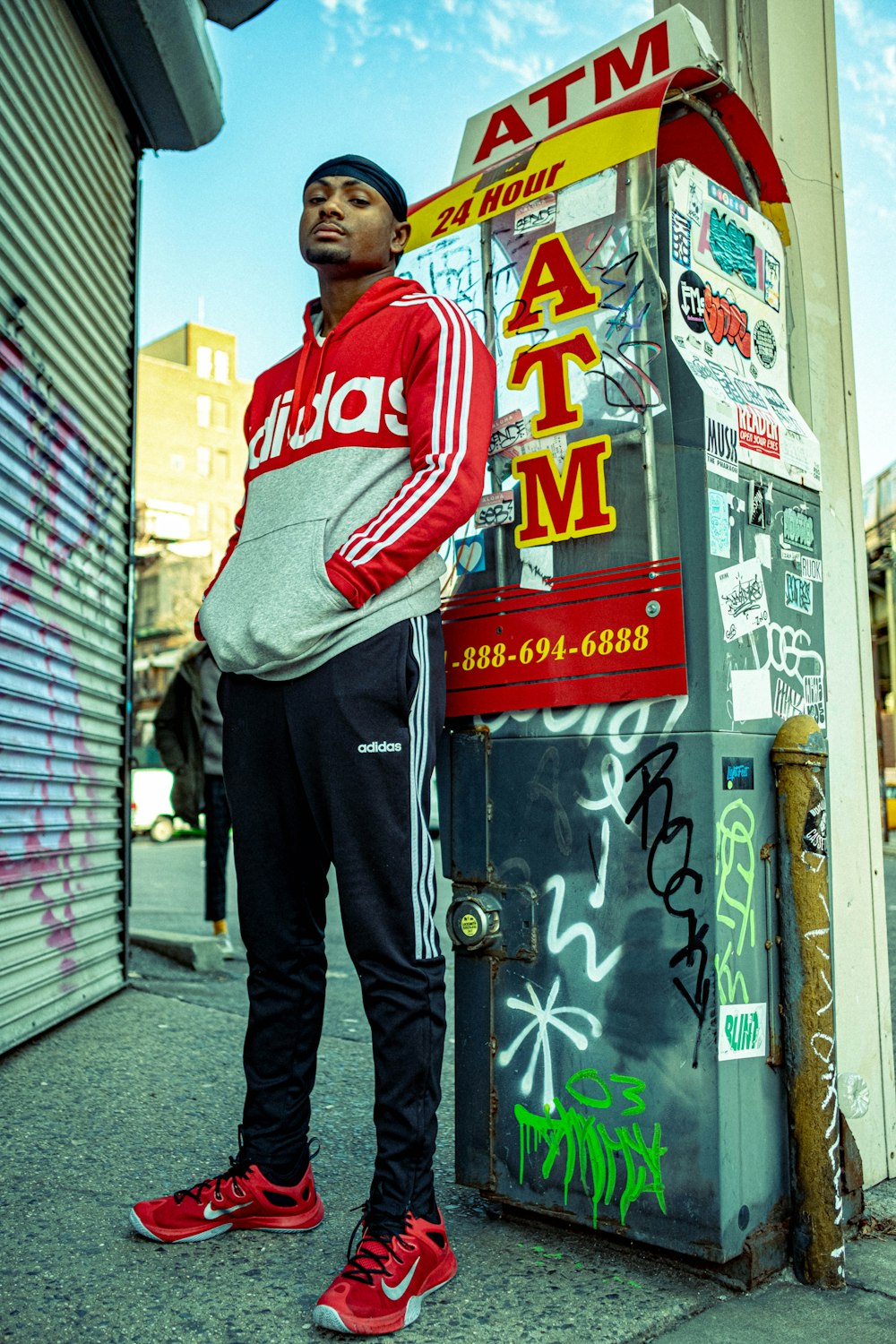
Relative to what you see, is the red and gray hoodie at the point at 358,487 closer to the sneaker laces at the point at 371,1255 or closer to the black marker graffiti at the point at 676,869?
the black marker graffiti at the point at 676,869

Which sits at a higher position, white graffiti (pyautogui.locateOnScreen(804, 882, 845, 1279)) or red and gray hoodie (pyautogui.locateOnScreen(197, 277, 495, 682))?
red and gray hoodie (pyautogui.locateOnScreen(197, 277, 495, 682))

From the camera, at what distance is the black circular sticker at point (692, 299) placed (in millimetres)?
2207

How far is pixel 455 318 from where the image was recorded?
7.28 ft

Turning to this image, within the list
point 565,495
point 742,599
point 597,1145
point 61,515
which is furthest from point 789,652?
point 61,515

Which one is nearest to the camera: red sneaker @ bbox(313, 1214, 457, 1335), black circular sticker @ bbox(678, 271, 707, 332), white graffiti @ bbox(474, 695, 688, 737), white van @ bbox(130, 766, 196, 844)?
red sneaker @ bbox(313, 1214, 457, 1335)

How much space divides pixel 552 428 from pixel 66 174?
3070 mm

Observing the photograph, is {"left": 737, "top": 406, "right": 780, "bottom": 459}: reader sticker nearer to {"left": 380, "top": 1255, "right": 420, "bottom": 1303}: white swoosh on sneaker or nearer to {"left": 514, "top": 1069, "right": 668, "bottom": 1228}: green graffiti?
{"left": 514, "top": 1069, "right": 668, "bottom": 1228}: green graffiti

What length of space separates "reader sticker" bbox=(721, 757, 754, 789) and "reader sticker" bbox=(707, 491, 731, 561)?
379 millimetres

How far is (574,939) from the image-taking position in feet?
7.22

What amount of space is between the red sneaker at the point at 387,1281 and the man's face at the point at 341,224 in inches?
72.5

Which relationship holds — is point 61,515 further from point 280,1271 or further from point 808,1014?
point 808,1014

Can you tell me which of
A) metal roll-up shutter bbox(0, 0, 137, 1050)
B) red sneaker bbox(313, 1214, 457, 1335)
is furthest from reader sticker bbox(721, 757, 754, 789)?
metal roll-up shutter bbox(0, 0, 137, 1050)

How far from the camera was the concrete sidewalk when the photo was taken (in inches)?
72.4

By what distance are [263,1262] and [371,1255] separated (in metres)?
0.30
